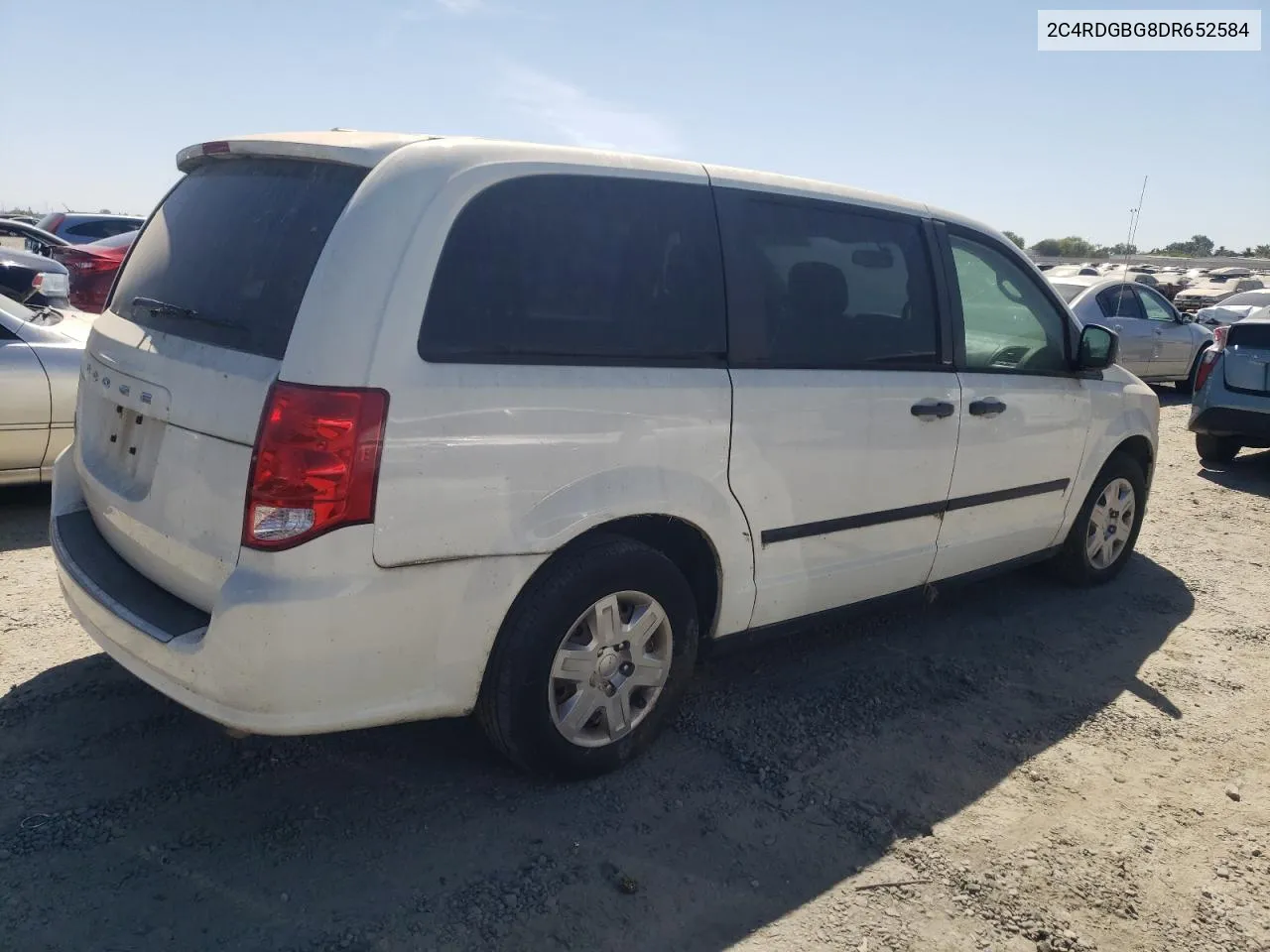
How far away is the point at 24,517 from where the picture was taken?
555 centimetres

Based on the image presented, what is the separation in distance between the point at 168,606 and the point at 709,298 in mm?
1856

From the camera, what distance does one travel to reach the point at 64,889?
254cm

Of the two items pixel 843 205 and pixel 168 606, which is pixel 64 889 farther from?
pixel 843 205

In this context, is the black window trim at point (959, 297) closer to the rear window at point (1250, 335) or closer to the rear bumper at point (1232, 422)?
the rear bumper at point (1232, 422)

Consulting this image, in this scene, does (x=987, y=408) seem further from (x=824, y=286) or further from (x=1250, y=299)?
(x=1250, y=299)

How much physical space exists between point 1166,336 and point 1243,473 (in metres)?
4.82

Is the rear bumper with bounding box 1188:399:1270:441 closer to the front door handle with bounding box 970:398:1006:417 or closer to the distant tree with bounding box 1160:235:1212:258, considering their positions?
the front door handle with bounding box 970:398:1006:417

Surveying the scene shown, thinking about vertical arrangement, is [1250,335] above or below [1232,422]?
above

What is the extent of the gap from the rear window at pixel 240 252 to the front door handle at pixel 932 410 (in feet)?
7.28

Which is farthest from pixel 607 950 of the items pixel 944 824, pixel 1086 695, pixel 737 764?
pixel 1086 695

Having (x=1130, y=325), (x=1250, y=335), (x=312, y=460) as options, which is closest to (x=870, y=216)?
(x=312, y=460)

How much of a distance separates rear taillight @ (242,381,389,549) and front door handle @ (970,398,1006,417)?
103 inches

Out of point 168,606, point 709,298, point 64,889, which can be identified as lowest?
point 64,889

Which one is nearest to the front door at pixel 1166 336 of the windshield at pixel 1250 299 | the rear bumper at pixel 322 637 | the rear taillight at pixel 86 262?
the windshield at pixel 1250 299
